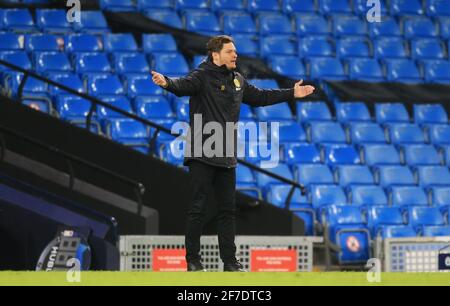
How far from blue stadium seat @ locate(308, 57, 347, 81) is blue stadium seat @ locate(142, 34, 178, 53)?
1.97 meters

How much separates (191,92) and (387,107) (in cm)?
817

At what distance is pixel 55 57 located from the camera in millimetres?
13633

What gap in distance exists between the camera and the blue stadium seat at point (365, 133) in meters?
14.3

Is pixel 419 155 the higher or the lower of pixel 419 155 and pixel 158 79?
the higher

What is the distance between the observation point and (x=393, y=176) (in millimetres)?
13859

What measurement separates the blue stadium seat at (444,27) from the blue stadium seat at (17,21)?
20.5 feet

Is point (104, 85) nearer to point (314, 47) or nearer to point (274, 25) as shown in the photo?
point (274, 25)

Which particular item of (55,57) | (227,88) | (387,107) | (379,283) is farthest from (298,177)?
(379,283)

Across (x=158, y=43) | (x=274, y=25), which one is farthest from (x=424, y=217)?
(x=158, y=43)

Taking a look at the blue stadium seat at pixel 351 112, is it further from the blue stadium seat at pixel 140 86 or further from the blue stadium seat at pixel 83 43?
the blue stadium seat at pixel 83 43

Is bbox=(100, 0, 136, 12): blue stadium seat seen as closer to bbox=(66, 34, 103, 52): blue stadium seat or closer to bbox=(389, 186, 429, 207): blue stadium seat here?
bbox=(66, 34, 103, 52): blue stadium seat

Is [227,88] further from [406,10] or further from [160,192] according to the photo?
[406,10]

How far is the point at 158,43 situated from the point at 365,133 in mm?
3096

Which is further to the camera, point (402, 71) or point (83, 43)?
point (402, 71)
